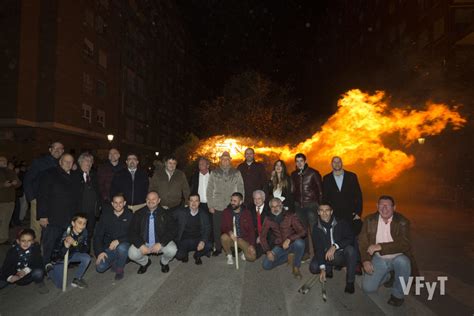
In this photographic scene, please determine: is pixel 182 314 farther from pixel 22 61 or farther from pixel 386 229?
pixel 22 61

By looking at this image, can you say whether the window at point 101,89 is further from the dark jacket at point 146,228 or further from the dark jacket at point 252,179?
the dark jacket at point 146,228

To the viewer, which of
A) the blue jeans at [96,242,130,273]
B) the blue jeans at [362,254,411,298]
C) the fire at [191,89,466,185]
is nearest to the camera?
the blue jeans at [362,254,411,298]

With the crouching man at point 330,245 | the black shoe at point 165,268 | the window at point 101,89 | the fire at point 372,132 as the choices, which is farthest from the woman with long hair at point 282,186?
the window at point 101,89

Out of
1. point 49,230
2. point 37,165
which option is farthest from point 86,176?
point 49,230

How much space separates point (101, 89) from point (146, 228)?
28586 millimetres

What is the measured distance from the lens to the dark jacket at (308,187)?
7766 millimetres

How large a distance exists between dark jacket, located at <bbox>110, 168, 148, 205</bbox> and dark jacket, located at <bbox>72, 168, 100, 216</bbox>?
0.39 metres

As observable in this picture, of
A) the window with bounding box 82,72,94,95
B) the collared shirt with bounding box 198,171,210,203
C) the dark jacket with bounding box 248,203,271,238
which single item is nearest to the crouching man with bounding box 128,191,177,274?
the collared shirt with bounding box 198,171,210,203

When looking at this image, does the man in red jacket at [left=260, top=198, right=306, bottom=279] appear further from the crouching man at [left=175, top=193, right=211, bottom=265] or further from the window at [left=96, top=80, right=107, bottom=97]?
the window at [left=96, top=80, right=107, bottom=97]

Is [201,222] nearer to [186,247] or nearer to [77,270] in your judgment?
[186,247]

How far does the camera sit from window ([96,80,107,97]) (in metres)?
31.5

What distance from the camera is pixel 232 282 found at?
20.1ft

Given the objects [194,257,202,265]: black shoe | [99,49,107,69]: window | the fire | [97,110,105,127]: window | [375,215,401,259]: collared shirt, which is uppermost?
[99,49,107,69]: window

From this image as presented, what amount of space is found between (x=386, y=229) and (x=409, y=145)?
803 inches
